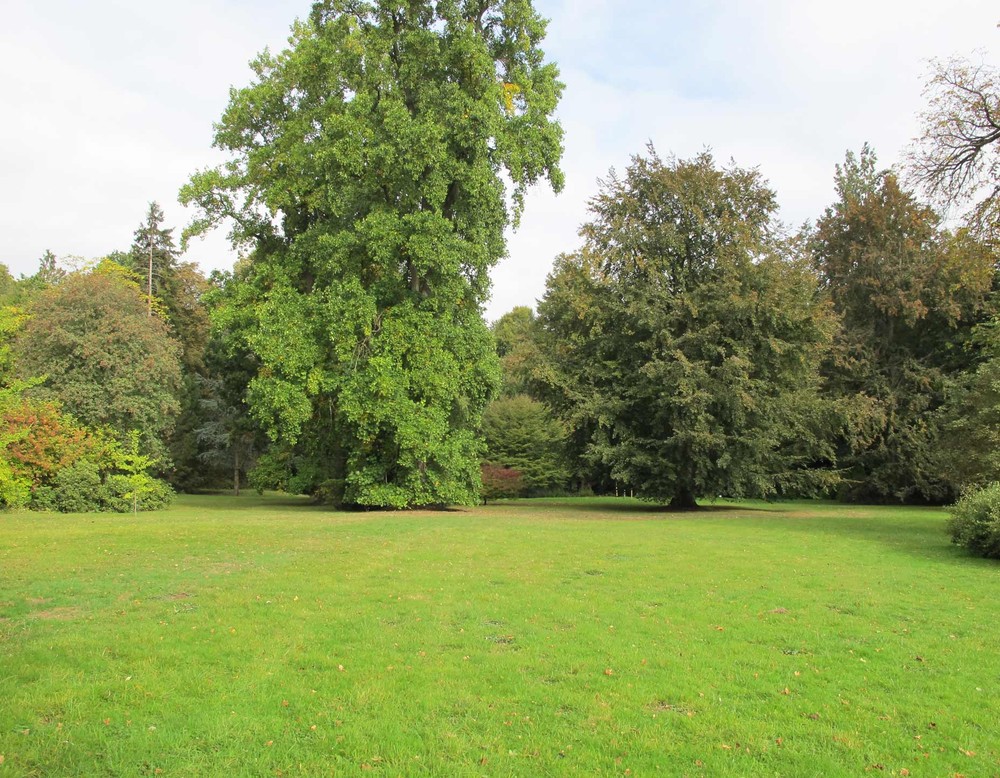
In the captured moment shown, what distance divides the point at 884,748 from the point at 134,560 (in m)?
11.7

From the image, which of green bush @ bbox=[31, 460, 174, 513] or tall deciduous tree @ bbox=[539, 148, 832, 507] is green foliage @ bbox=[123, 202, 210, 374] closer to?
green bush @ bbox=[31, 460, 174, 513]

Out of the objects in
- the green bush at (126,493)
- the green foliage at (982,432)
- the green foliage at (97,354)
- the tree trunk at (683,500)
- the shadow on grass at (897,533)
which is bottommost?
the shadow on grass at (897,533)

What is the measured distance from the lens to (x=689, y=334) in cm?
2811

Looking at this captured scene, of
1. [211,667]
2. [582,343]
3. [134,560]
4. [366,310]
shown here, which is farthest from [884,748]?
[582,343]

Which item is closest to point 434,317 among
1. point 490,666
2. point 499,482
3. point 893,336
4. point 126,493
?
point 126,493

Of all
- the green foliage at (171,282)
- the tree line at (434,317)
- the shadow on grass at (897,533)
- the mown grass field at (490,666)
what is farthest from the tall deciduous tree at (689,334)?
the green foliage at (171,282)

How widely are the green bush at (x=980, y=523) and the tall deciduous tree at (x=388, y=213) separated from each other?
15627 mm

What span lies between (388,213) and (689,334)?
12786mm

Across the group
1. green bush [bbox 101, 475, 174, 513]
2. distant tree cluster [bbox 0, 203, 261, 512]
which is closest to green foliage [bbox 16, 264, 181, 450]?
distant tree cluster [bbox 0, 203, 261, 512]

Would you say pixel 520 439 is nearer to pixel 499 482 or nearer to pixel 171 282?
pixel 499 482

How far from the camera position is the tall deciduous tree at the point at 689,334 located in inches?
1083

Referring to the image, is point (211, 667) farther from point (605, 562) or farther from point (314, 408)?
point (314, 408)

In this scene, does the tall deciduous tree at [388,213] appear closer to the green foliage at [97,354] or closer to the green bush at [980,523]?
the green foliage at [97,354]

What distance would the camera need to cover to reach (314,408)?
92.0ft
